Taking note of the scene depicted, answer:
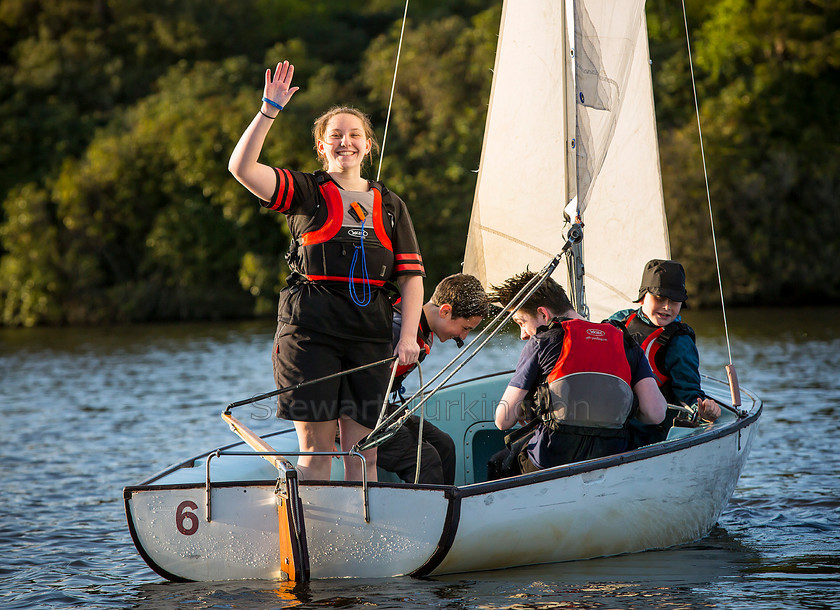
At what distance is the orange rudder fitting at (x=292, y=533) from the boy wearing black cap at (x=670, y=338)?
1.79m

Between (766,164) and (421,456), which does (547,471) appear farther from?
(766,164)

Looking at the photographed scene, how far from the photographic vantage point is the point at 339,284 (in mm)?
4121

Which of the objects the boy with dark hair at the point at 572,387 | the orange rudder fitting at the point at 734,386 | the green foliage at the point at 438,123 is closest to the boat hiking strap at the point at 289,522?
the boy with dark hair at the point at 572,387

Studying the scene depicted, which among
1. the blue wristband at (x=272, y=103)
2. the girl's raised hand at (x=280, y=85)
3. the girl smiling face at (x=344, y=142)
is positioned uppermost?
the girl's raised hand at (x=280, y=85)

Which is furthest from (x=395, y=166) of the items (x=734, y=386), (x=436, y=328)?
(x=436, y=328)

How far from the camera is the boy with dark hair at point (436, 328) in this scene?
4.75 metres

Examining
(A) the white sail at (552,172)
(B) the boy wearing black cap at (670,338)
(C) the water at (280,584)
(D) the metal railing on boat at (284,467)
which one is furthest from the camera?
(A) the white sail at (552,172)

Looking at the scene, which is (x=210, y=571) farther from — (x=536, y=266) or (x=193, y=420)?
(x=193, y=420)

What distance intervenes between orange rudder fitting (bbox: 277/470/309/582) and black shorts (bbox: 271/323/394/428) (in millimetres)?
264

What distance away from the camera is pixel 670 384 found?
5.37 m

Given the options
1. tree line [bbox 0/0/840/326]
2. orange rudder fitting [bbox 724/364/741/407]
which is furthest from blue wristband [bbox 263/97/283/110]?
tree line [bbox 0/0/840/326]

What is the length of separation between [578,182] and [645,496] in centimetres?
184

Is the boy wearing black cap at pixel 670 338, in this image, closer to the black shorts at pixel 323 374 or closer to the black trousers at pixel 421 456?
the black trousers at pixel 421 456

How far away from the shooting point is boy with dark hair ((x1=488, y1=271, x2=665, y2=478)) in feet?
14.5
